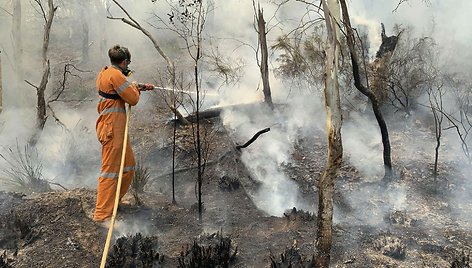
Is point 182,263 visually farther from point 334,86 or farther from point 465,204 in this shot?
point 465,204

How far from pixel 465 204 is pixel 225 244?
4763 millimetres

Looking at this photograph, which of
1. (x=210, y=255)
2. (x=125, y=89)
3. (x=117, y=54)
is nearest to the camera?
(x=210, y=255)

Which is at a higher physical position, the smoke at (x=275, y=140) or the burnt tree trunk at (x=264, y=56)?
the burnt tree trunk at (x=264, y=56)

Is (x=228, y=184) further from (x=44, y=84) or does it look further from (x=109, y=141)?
(x=44, y=84)

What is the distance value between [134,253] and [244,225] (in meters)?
1.62

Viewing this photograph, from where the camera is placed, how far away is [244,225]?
559cm

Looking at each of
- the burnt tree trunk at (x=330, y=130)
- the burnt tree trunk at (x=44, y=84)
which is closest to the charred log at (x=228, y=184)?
the burnt tree trunk at (x=330, y=130)

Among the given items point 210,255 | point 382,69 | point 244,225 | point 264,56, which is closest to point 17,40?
point 264,56

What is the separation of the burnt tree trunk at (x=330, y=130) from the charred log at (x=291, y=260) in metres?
0.16

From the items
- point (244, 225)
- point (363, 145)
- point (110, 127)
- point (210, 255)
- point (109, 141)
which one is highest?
point (363, 145)

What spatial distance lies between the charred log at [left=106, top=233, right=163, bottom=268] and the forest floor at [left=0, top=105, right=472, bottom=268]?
0.04 feet

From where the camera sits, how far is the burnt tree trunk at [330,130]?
4.09m

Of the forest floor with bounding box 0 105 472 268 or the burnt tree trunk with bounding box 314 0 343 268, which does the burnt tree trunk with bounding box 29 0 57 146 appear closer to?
the forest floor with bounding box 0 105 472 268

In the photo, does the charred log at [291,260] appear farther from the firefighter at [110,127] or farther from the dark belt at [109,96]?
the dark belt at [109,96]
